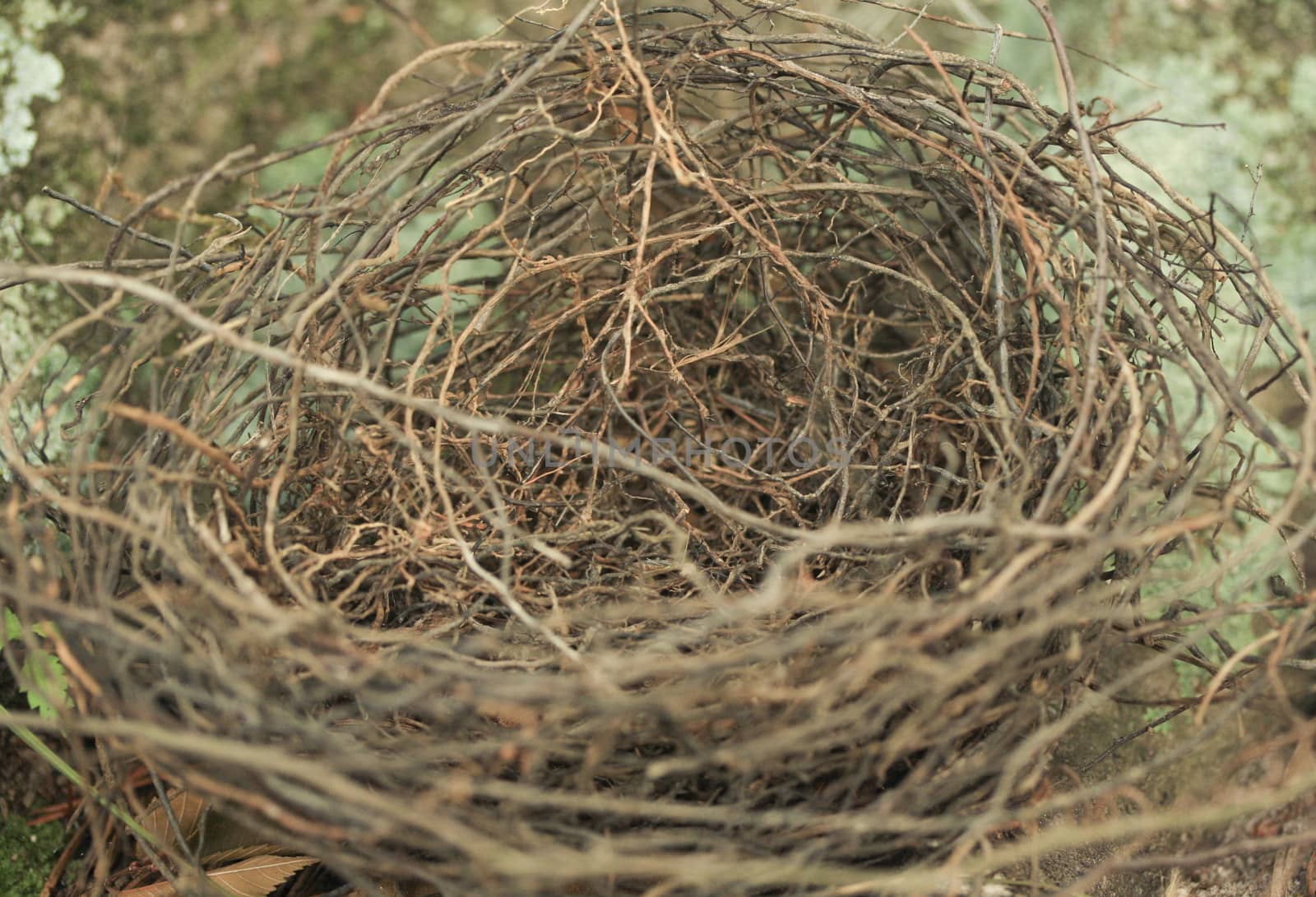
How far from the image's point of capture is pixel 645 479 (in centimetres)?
141

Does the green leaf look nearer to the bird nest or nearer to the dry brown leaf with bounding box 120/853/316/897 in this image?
the bird nest

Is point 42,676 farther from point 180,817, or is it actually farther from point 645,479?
point 645,479

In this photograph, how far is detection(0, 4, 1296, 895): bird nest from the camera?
911 mm

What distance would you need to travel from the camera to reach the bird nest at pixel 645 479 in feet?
2.99

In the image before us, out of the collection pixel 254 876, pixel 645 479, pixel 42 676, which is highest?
pixel 645 479

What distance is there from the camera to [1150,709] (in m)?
1.35

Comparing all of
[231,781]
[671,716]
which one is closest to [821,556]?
[671,716]

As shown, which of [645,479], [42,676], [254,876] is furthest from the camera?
[645,479]

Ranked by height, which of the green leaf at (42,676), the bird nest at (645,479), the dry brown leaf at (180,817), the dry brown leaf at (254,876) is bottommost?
the dry brown leaf at (254,876)
